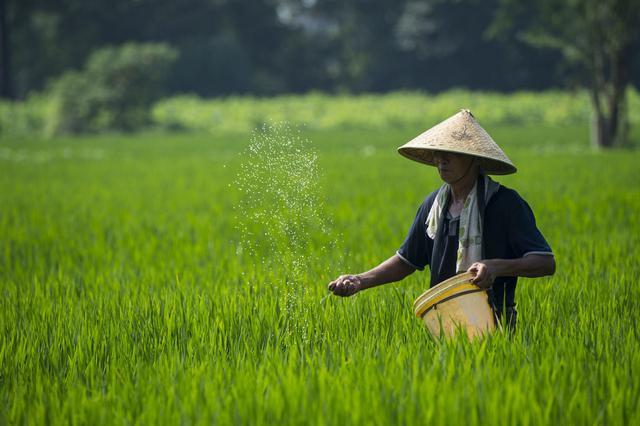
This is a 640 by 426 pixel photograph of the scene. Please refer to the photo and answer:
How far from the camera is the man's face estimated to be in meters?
3.00

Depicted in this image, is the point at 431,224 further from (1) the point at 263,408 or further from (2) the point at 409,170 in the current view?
(2) the point at 409,170

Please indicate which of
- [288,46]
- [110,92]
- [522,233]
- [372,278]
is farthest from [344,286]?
[288,46]

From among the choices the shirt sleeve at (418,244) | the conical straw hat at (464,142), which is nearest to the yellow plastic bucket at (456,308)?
the shirt sleeve at (418,244)

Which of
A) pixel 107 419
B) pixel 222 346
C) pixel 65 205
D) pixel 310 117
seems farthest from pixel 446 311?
pixel 310 117

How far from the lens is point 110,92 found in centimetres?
2927

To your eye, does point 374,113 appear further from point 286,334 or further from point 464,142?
point 464,142

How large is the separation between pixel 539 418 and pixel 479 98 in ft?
112

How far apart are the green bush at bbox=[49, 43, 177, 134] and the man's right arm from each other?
1061 inches

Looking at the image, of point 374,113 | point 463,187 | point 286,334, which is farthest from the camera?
point 374,113

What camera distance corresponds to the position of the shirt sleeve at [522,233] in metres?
2.94

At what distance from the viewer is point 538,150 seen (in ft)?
61.2

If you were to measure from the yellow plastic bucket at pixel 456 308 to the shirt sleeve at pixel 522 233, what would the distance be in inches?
9.1

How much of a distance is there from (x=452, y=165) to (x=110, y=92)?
2752 cm

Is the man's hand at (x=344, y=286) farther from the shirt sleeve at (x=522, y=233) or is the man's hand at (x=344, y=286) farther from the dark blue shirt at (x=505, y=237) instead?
the shirt sleeve at (x=522, y=233)
